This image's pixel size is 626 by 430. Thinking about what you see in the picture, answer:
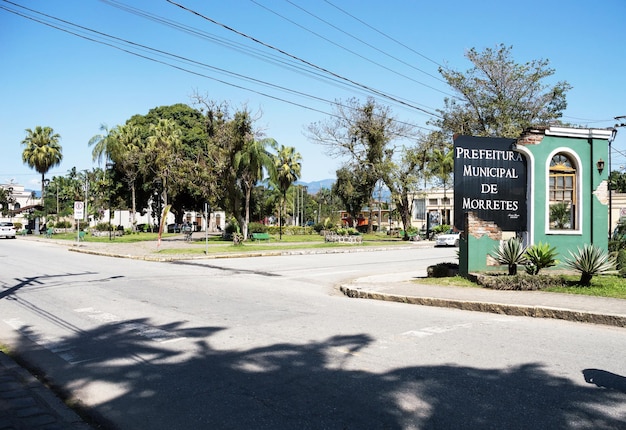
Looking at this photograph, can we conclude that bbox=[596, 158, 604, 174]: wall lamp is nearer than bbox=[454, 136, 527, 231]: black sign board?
No

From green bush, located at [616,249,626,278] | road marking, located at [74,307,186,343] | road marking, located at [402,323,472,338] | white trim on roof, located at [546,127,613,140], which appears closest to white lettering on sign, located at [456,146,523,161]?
white trim on roof, located at [546,127,613,140]

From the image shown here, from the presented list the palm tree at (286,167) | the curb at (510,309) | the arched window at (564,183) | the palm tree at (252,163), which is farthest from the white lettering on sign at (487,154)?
the palm tree at (286,167)

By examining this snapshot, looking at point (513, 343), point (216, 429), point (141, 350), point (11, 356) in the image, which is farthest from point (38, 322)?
point (513, 343)

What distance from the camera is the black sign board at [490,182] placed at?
1310 cm

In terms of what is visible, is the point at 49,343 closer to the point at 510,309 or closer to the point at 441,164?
the point at 510,309

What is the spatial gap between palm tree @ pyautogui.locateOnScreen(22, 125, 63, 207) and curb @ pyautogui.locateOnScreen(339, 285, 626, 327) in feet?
194

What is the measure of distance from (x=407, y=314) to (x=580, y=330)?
281 cm

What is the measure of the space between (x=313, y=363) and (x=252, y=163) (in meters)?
29.8

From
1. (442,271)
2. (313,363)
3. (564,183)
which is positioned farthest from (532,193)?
(313,363)

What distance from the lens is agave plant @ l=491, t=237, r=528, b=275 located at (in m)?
12.3

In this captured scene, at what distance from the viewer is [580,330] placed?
7879 mm

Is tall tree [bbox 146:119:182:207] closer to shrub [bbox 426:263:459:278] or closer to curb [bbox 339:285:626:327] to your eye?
shrub [bbox 426:263:459:278]

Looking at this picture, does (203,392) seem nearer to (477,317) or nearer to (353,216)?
(477,317)

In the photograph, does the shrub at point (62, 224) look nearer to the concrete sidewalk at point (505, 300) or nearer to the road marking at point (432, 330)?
the concrete sidewalk at point (505, 300)
